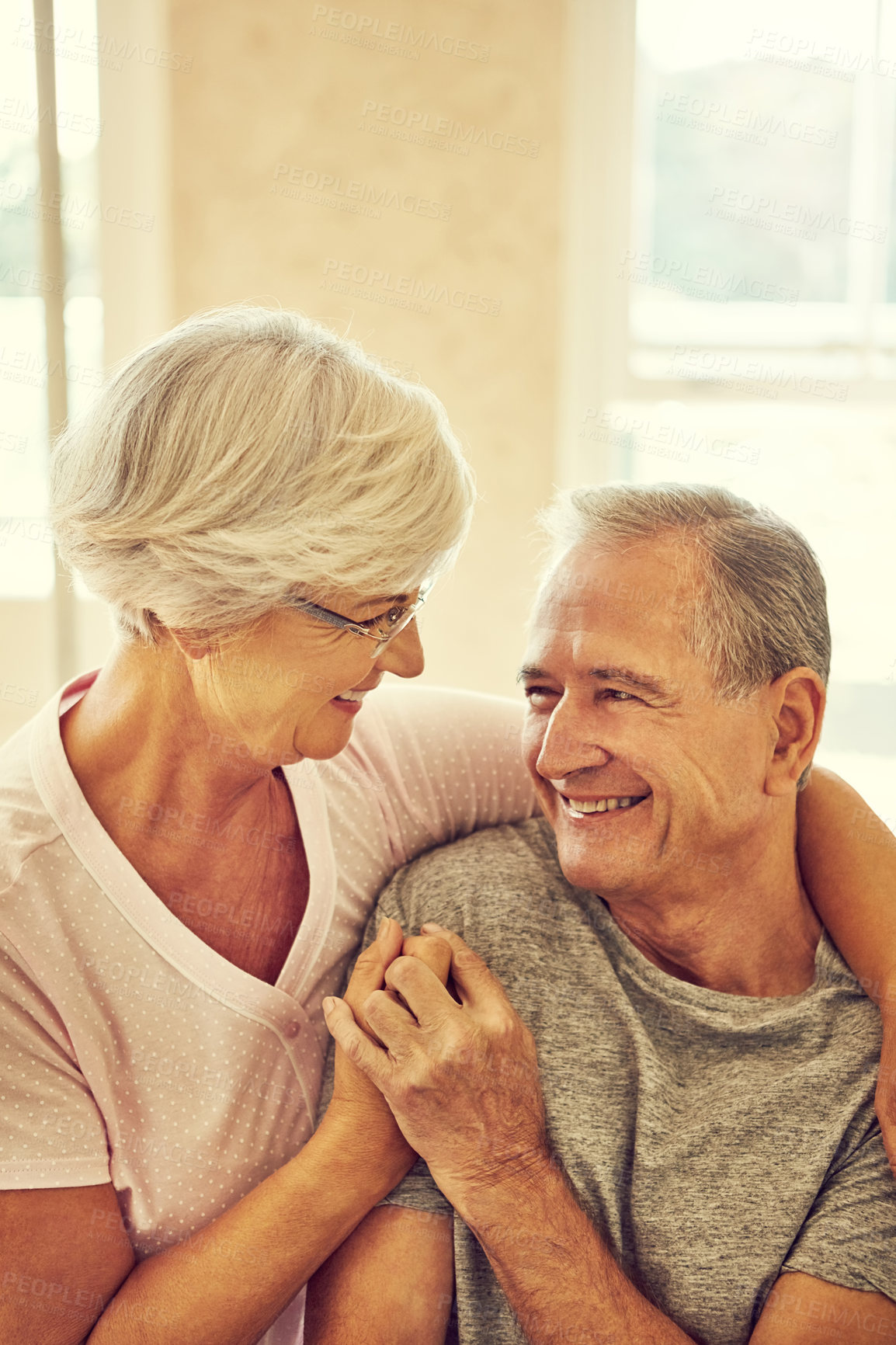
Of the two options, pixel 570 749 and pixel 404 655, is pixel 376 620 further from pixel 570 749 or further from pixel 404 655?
pixel 570 749

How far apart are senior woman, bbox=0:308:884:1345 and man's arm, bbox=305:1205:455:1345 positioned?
64mm

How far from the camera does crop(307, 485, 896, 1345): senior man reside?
1218 mm

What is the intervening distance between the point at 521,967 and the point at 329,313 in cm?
224

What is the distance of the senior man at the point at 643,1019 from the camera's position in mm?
1218

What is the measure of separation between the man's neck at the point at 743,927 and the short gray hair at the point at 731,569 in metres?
0.25

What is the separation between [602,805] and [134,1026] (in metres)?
0.60

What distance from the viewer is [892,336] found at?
10.3 ft

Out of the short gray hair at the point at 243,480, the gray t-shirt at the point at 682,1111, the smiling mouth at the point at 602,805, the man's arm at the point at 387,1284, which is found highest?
the short gray hair at the point at 243,480

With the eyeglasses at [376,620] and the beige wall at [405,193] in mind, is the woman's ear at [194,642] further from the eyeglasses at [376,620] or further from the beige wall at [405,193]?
the beige wall at [405,193]

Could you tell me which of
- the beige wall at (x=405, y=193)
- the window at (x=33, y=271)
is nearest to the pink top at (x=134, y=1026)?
the window at (x=33, y=271)

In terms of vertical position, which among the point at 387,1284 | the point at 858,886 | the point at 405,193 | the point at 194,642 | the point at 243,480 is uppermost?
the point at 405,193

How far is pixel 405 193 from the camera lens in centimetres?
310

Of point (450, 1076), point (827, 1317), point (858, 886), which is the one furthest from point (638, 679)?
point (827, 1317)

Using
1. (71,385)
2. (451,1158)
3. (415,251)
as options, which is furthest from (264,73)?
(451,1158)
